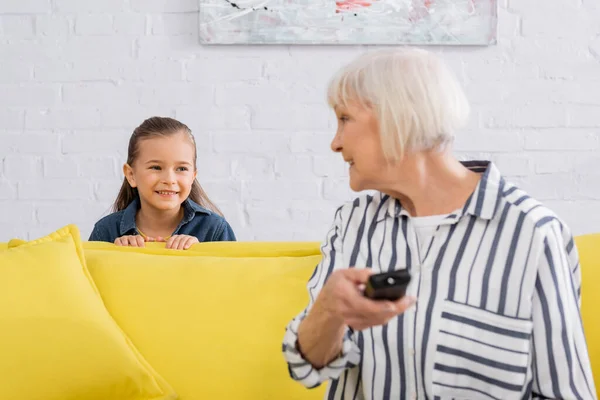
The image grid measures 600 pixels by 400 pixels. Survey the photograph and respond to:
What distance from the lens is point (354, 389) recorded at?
1.35 metres

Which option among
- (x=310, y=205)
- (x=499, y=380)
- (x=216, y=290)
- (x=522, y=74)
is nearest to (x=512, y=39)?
(x=522, y=74)

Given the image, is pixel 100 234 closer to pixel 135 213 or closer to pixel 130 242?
pixel 135 213

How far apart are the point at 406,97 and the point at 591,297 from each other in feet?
1.81

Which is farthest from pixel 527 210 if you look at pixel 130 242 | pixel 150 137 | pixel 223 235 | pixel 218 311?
pixel 150 137

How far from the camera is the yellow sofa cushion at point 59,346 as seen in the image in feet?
4.77

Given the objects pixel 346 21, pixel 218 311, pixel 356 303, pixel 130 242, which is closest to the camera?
pixel 356 303

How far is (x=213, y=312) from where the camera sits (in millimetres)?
1557

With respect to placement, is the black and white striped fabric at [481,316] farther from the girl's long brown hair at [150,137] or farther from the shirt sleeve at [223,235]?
the girl's long brown hair at [150,137]

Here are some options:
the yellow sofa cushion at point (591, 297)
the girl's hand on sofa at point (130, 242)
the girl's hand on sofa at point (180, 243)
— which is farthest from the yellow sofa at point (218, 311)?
the girl's hand on sofa at point (130, 242)

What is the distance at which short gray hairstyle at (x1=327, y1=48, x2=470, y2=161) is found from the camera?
4.04 feet

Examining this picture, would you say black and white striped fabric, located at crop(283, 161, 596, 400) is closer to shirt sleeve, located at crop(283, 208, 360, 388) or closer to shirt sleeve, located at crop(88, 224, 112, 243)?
shirt sleeve, located at crop(283, 208, 360, 388)

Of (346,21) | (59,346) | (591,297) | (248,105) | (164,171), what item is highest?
(346,21)

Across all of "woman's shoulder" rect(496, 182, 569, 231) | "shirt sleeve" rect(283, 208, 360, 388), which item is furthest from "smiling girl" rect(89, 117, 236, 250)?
"woman's shoulder" rect(496, 182, 569, 231)

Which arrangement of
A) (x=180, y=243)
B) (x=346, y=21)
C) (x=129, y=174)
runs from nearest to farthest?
(x=180, y=243) → (x=129, y=174) → (x=346, y=21)
